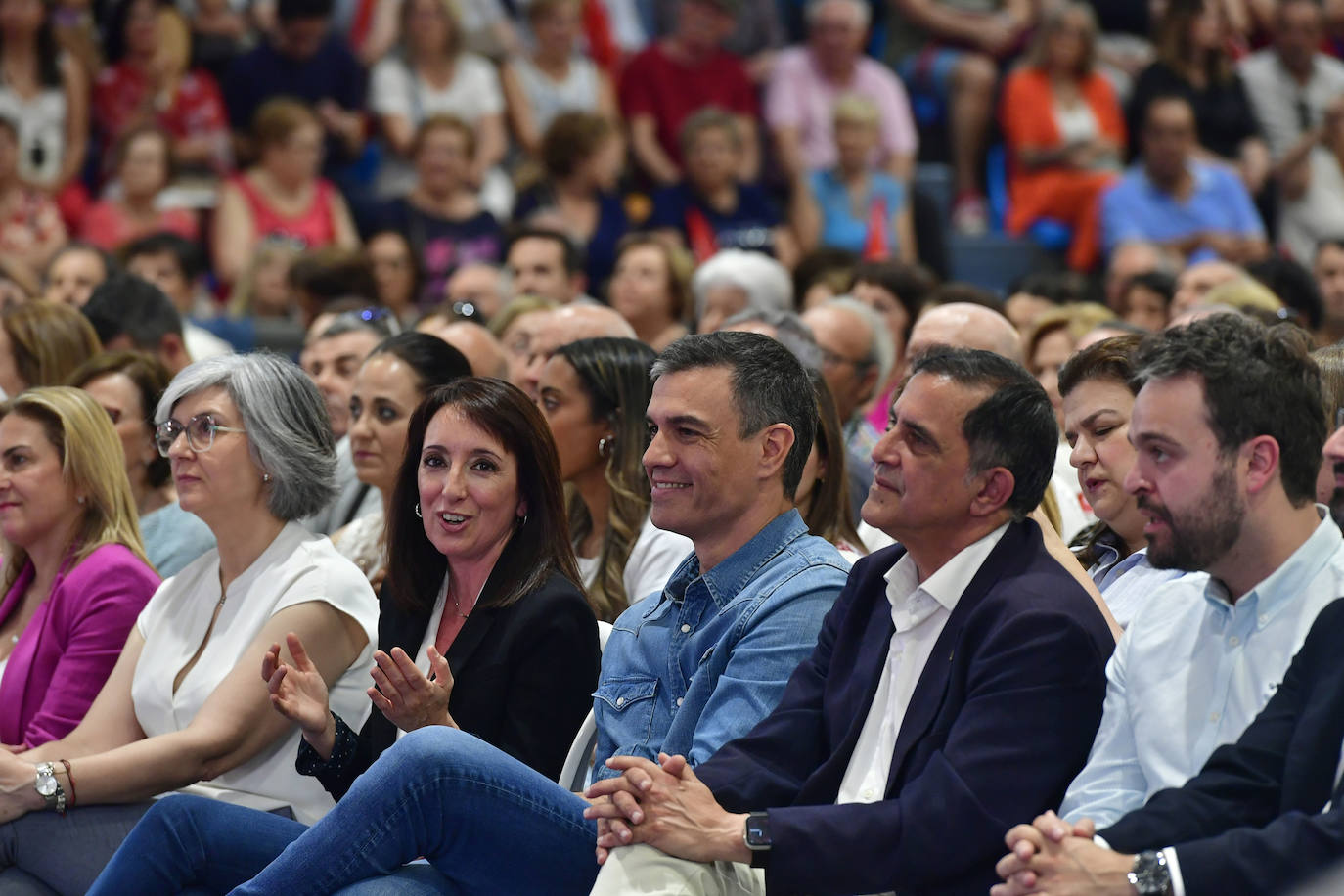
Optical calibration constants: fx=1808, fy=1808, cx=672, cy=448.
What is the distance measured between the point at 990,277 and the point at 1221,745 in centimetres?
654

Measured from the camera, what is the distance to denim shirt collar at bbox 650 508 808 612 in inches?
128

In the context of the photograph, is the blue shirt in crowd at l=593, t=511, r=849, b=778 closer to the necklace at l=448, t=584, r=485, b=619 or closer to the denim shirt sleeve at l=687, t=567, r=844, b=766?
the denim shirt sleeve at l=687, t=567, r=844, b=766

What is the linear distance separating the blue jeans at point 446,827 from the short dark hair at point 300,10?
6380mm

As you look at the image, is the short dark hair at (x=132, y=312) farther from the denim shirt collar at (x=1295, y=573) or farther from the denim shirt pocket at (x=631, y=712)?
the denim shirt collar at (x=1295, y=573)

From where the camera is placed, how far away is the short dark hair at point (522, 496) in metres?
3.66

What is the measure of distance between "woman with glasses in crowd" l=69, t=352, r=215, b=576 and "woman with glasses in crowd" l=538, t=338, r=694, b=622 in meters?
1.04

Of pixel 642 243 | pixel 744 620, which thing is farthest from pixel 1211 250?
pixel 744 620

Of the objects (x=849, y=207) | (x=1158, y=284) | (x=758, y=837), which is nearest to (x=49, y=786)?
(x=758, y=837)

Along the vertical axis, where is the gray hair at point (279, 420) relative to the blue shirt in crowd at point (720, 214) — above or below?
below

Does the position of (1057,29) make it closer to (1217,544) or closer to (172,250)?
(172,250)

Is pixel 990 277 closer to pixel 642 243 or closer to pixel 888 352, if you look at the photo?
pixel 642 243

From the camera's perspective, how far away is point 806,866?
109 inches

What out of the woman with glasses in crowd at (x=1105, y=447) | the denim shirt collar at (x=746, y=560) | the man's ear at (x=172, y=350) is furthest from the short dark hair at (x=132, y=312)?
the woman with glasses in crowd at (x=1105, y=447)

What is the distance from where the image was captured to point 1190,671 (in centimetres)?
265
